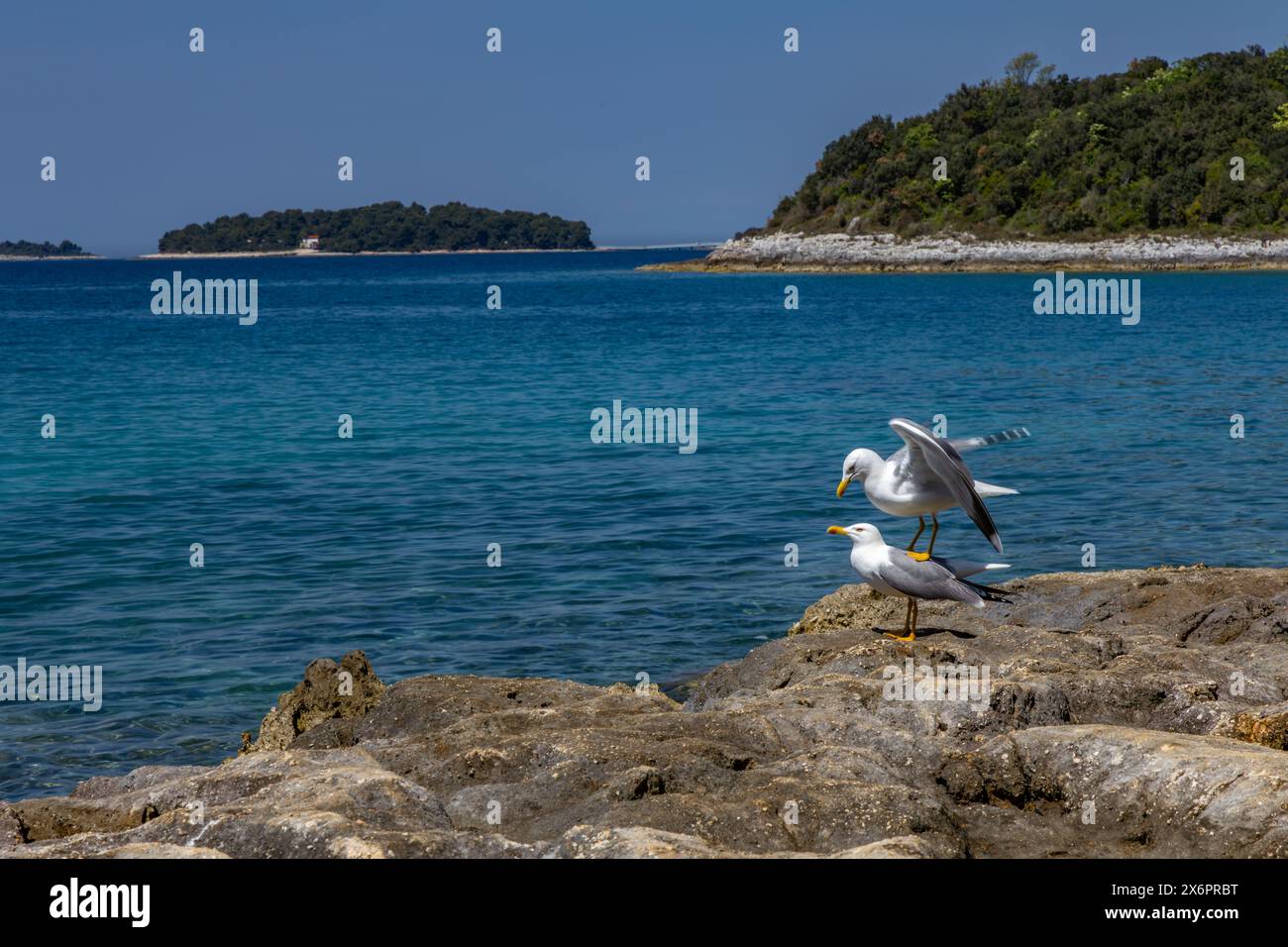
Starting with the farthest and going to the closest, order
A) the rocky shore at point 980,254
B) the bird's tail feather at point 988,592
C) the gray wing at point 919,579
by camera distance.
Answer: the rocky shore at point 980,254 → the bird's tail feather at point 988,592 → the gray wing at point 919,579

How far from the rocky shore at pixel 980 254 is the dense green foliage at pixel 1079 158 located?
96.3 inches

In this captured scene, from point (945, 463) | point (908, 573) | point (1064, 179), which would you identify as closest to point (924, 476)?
point (945, 463)

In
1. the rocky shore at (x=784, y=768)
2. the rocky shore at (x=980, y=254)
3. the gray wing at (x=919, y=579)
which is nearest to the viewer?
the rocky shore at (x=784, y=768)

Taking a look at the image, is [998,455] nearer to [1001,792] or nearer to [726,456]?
[726,456]

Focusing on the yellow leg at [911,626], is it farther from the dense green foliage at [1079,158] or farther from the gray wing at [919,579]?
the dense green foliage at [1079,158]

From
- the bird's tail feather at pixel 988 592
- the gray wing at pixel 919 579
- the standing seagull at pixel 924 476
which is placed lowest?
the bird's tail feather at pixel 988 592

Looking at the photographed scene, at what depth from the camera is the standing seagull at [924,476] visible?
9836 millimetres

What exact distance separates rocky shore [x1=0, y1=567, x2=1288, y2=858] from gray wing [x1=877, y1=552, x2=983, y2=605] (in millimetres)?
380

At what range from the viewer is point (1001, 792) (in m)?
7.03

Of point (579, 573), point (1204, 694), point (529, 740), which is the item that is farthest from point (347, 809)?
point (579, 573)

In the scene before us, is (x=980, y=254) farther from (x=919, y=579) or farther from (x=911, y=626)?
(x=919, y=579)

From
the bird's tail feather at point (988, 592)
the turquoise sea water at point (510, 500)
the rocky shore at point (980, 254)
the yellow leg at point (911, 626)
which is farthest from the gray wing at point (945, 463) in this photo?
the rocky shore at point (980, 254)

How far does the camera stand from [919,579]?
9.80 metres

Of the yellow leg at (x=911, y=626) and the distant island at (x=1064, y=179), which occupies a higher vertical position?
the distant island at (x=1064, y=179)
